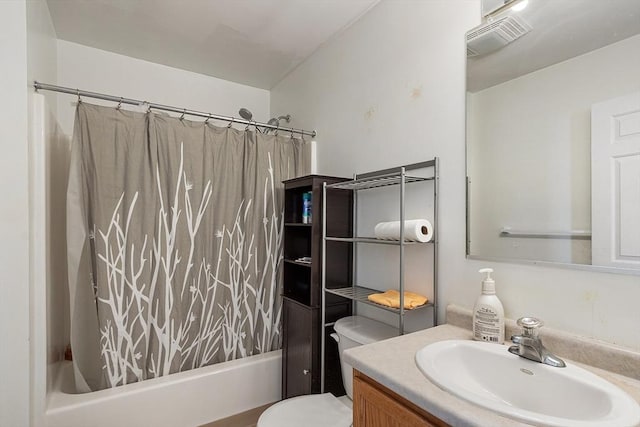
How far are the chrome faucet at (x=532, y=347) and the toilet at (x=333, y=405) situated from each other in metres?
0.58

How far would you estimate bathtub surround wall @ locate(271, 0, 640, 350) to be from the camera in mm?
959

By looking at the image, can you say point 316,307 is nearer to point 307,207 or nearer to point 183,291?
point 307,207

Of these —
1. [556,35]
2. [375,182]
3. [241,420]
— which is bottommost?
[241,420]

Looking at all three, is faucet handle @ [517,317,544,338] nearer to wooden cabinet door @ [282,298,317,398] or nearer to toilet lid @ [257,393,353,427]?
toilet lid @ [257,393,353,427]

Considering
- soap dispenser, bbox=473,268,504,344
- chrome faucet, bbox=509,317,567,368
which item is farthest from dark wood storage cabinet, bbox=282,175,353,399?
chrome faucet, bbox=509,317,567,368

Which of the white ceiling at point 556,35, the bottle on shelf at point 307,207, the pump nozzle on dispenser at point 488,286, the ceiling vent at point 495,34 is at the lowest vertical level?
the pump nozzle on dispenser at point 488,286

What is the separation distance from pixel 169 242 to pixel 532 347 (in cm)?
178

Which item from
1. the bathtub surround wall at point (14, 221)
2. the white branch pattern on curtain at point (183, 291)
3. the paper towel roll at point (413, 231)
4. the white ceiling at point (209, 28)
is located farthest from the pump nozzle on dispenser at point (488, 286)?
the bathtub surround wall at point (14, 221)

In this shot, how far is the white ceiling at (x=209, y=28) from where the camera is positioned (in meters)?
1.79

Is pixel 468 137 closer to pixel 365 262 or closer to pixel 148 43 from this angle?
pixel 365 262

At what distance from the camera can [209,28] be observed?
200 cm

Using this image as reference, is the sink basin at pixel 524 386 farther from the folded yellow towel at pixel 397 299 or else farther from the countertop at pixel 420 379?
the folded yellow towel at pixel 397 299

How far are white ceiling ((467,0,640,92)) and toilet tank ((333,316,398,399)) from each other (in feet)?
3.55

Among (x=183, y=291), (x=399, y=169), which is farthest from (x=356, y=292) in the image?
(x=183, y=291)
